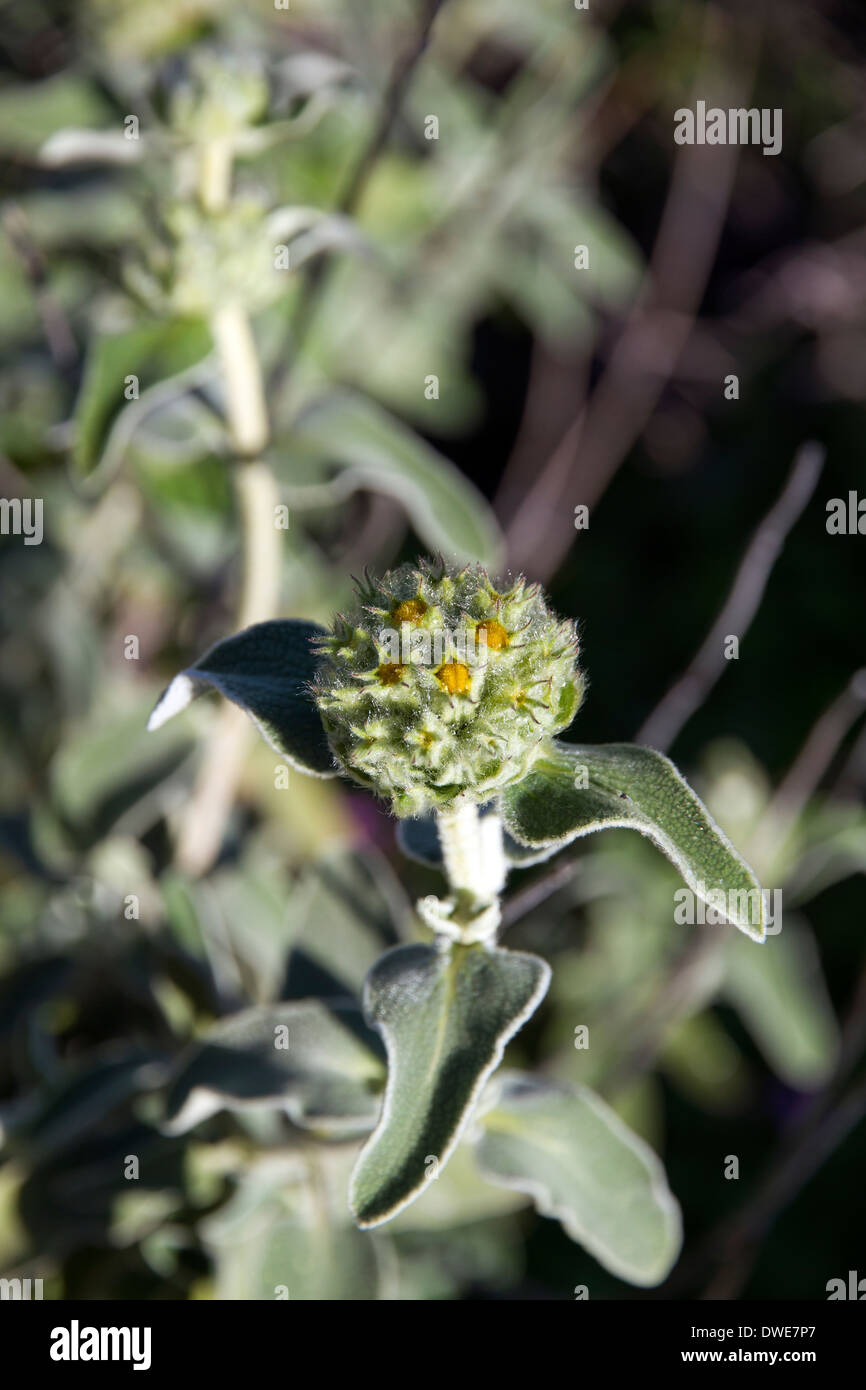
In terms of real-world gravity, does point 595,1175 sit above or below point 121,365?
below

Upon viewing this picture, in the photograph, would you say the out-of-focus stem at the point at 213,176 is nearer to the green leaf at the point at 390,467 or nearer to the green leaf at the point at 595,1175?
the green leaf at the point at 390,467

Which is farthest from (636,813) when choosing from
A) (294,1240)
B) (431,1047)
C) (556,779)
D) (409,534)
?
(409,534)

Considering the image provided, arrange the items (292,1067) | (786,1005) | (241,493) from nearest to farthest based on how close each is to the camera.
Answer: (292,1067), (241,493), (786,1005)

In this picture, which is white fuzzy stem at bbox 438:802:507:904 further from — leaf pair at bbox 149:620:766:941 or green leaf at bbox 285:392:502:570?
green leaf at bbox 285:392:502:570

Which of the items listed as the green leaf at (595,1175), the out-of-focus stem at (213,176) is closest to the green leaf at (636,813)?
the green leaf at (595,1175)

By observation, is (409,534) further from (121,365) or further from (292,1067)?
(292,1067)
